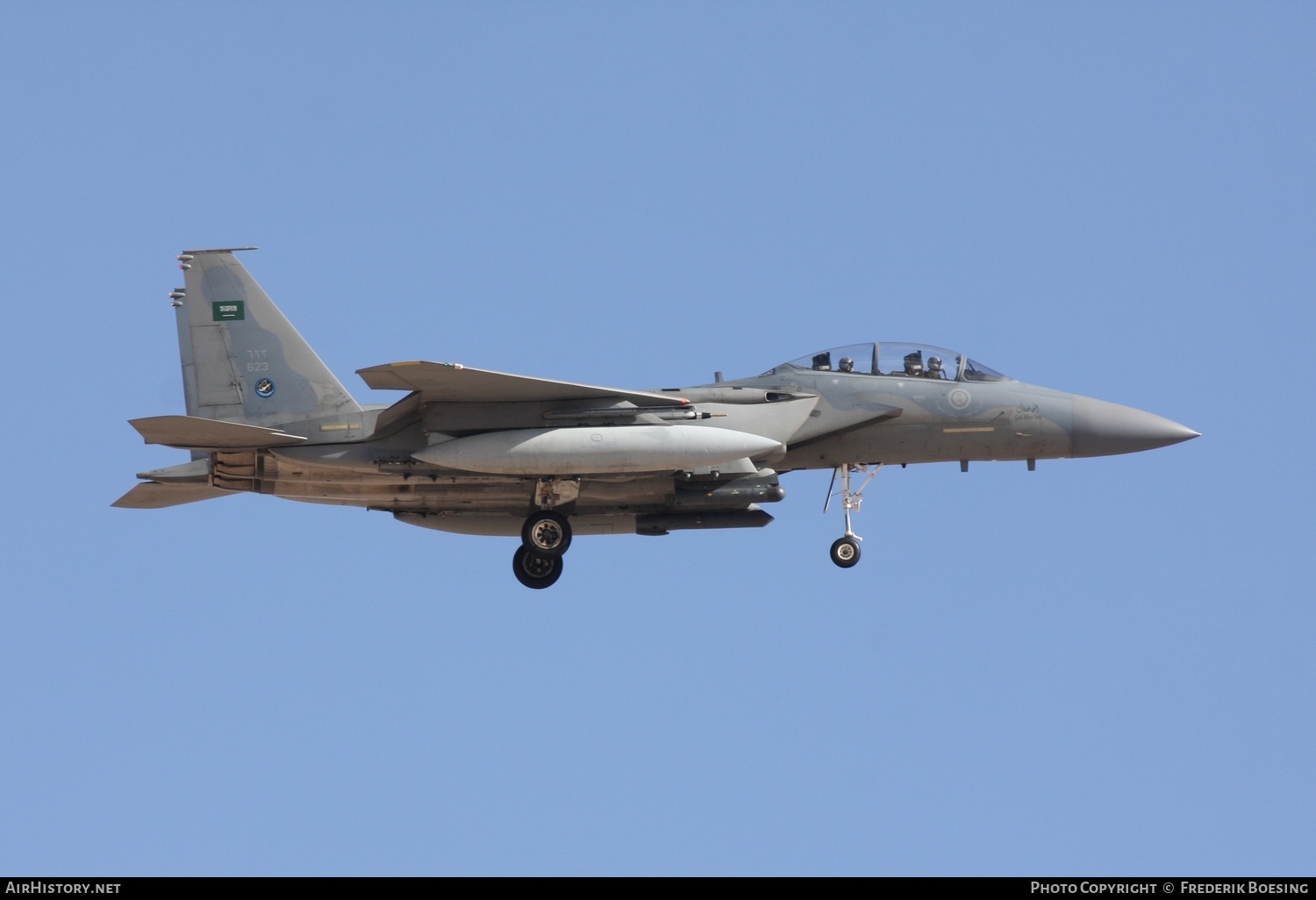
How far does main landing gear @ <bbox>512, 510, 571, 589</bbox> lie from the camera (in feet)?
67.6

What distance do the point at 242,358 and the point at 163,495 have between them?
2324mm

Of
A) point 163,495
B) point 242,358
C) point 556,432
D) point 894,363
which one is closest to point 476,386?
point 556,432

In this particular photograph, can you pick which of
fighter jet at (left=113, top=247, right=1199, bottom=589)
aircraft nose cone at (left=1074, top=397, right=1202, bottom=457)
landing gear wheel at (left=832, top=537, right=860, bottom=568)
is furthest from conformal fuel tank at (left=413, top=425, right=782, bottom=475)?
aircraft nose cone at (left=1074, top=397, right=1202, bottom=457)

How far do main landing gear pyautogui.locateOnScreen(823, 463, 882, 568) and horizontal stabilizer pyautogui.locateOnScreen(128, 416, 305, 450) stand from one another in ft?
21.5

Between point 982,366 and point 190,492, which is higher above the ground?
point 982,366

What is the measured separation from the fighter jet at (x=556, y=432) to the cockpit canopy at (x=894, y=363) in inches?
1.0

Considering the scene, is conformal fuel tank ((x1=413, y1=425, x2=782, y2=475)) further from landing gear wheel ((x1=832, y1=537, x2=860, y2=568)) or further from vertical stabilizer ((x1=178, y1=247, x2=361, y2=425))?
landing gear wheel ((x1=832, y1=537, x2=860, y2=568))

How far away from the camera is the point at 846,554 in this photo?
68.7ft

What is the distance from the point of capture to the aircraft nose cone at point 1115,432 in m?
21.2

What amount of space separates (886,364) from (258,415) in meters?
7.65
